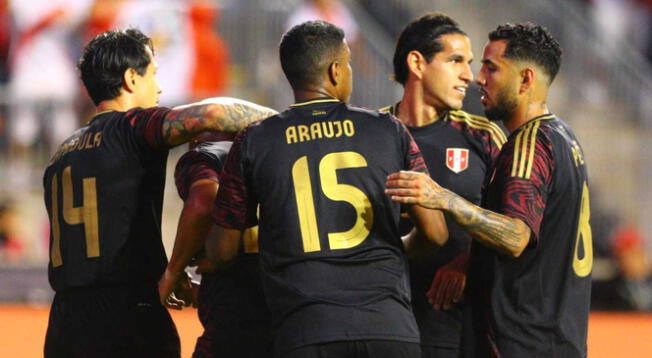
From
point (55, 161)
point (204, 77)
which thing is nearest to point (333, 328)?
point (55, 161)

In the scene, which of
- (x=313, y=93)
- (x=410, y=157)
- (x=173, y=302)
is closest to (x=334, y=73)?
(x=313, y=93)

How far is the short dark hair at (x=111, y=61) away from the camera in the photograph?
5500mm

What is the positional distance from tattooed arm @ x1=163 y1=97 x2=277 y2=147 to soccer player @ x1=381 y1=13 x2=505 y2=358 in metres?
1.17

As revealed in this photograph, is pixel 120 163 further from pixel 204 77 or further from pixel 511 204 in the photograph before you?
pixel 204 77

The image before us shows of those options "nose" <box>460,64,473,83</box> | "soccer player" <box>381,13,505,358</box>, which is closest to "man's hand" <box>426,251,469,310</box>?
"soccer player" <box>381,13,505,358</box>

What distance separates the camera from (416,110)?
20.3ft

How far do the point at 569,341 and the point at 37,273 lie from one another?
35.9 ft

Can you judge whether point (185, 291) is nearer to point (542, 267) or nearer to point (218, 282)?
point (218, 282)

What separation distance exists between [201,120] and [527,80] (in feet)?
4.87

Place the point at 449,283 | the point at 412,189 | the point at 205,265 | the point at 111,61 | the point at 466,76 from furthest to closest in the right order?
the point at 466,76, the point at 449,283, the point at 111,61, the point at 205,265, the point at 412,189

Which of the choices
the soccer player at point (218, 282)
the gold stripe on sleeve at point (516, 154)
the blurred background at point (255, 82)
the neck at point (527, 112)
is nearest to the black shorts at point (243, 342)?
the soccer player at point (218, 282)

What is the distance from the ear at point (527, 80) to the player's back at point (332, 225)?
758 millimetres

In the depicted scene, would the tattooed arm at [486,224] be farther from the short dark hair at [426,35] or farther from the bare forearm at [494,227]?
the short dark hair at [426,35]

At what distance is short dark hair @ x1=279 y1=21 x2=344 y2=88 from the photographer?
4.91m
